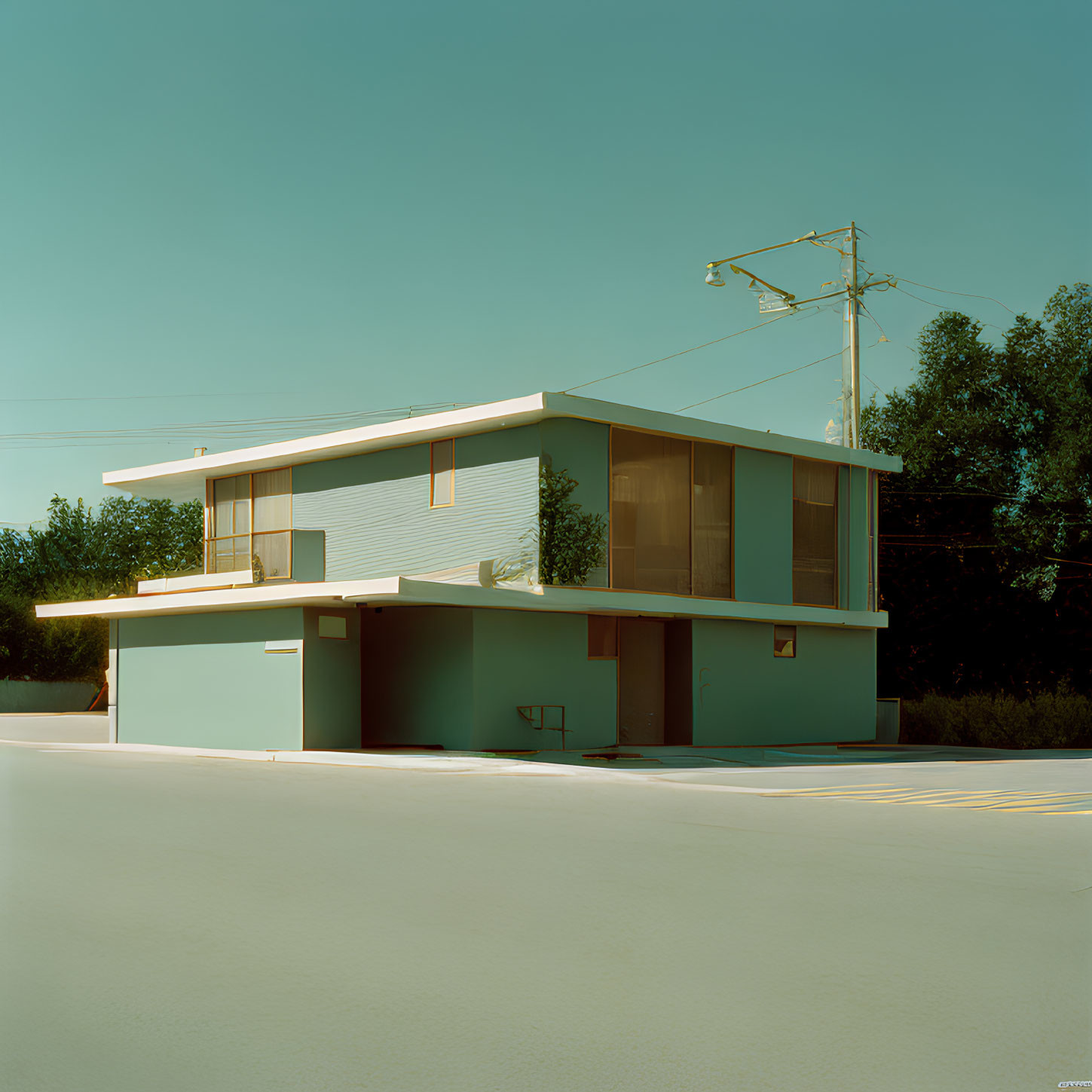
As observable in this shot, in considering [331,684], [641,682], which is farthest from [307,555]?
[641,682]

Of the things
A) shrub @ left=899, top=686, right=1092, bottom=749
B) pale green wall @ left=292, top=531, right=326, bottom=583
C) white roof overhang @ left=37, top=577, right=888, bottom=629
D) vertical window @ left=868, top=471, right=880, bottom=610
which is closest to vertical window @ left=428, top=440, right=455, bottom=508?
white roof overhang @ left=37, top=577, right=888, bottom=629

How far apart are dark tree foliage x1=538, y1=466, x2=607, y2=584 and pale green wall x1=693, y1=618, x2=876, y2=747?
12.8 feet

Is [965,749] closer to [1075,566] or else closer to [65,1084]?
[1075,566]

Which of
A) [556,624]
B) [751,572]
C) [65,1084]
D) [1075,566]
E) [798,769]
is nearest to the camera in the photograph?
[65,1084]

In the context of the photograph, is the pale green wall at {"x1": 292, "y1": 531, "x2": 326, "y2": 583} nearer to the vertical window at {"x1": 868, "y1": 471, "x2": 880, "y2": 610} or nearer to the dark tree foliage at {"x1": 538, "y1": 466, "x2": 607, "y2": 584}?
the dark tree foliage at {"x1": 538, "y1": 466, "x2": 607, "y2": 584}

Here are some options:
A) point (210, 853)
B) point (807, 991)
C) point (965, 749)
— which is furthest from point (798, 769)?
point (807, 991)

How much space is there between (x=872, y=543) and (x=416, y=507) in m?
11.1

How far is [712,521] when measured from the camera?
85.3 feet

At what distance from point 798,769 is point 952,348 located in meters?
25.9

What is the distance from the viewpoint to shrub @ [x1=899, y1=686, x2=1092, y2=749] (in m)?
29.5

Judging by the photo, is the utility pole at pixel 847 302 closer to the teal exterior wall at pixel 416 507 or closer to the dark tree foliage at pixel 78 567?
the teal exterior wall at pixel 416 507

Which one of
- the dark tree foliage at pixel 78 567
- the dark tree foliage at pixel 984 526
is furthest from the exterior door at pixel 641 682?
the dark tree foliage at pixel 78 567

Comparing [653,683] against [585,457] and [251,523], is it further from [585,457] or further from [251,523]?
[251,523]

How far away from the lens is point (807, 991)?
5.62 m
